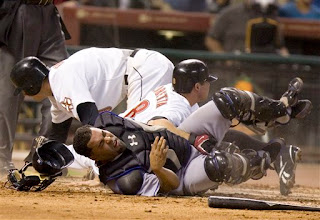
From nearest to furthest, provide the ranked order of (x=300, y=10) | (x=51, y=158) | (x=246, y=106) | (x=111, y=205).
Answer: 1. (x=111, y=205)
2. (x=51, y=158)
3. (x=246, y=106)
4. (x=300, y=10)

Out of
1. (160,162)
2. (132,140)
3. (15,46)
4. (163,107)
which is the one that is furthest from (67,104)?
(15,46)

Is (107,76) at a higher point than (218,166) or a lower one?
higher

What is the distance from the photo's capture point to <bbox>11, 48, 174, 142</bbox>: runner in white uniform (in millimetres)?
7633

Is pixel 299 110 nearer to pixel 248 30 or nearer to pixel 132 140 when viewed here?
pixel 132 140

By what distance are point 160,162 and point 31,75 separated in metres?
1.60

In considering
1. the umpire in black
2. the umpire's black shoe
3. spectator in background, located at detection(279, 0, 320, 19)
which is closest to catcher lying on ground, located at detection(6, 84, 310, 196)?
the umpire's black shoe

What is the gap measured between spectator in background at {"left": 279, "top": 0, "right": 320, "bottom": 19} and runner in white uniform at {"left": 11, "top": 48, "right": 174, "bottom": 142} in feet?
20.8

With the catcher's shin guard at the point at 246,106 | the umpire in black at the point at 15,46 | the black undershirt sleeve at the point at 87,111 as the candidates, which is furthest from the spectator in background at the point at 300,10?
the black undershirt sleeve at the point at 87,111

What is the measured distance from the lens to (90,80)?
8.16 metres

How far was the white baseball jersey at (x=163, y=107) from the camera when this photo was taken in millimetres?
7922

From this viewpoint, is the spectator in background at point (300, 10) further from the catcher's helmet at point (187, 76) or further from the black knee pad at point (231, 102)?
the black knee pad at point (231, 102)

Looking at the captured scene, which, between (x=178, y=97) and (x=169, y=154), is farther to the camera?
(x=178, y=97)

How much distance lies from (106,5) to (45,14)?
217 inches

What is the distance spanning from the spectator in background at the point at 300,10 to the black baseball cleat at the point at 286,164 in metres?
6.82
